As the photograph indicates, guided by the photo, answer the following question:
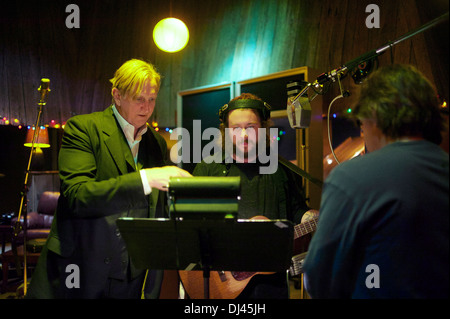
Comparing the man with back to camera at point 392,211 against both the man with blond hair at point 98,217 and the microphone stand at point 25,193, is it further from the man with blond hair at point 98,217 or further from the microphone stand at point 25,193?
the microphone stand at point 25,193

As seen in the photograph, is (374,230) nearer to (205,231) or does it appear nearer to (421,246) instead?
(421,246)

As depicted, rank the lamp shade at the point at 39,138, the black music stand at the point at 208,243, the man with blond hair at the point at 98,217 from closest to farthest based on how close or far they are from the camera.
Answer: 1. the black music stand at the point at 208,243
2. the man with blond hair at the point at 98,217
3. the lamp shade at the point at 39,138

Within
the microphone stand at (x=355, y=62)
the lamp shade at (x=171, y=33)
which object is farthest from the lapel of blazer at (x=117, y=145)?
the lamp shade at (x=171, y=33)

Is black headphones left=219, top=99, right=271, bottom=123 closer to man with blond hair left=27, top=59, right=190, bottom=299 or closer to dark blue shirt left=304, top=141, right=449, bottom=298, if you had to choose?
man with blond hair left=27, top=59, right=190, bottom=299

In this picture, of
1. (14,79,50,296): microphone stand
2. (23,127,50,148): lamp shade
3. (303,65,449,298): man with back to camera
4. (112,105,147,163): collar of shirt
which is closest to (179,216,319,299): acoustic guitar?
(112,105,147,163): collar of shirt

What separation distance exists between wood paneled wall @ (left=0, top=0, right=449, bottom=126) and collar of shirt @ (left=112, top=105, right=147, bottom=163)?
234cm

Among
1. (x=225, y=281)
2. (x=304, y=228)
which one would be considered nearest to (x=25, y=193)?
(x=225, y=281)

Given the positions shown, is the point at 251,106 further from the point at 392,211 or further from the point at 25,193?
the point at 25,193

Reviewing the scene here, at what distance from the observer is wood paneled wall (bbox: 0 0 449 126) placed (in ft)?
12.4

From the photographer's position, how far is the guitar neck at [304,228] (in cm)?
232

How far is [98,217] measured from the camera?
1.57 m

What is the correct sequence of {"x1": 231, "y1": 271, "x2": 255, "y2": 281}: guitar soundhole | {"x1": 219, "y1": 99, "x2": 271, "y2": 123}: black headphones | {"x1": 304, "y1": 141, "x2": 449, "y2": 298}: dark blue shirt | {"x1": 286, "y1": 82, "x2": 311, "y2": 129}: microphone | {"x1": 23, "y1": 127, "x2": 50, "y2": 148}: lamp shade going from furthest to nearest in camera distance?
{"x1": 23, "y1": 127, "x2": 50, "y2": 148}: lamp shade < {"x1": 219, "y1": 99, "x2": 271, "y2": 123}: black headphones < {"x1": 231, "y1": 271, "x2": 255, "y2": 281}: guitar soundhole < {"x1": 286, "y1": 82, "x2": 311, "y2": 129}: microphone < {"x1": 304, "y1": 141, "x2": 449, "y2": 298}: dark blue shirt

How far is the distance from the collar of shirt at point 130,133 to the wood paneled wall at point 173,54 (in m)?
2.34

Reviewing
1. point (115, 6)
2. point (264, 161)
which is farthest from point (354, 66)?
point (115, 6)
